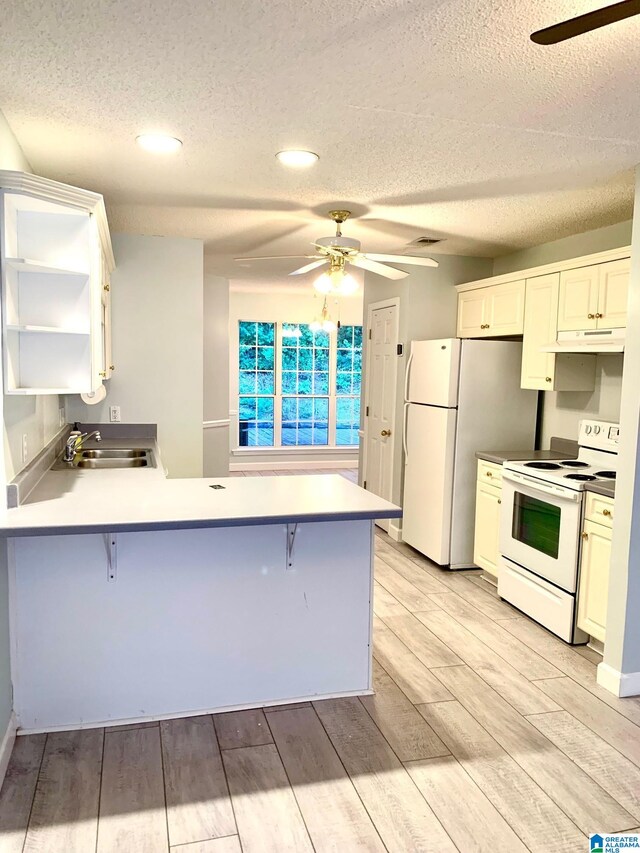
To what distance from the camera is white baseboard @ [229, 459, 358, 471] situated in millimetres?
8656

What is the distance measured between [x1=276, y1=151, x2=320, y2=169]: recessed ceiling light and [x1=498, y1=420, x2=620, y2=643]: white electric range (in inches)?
81.5

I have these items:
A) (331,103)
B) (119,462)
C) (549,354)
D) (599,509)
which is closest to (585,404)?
(549,354)

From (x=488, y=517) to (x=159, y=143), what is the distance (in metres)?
3.04

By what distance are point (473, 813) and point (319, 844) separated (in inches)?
20.6

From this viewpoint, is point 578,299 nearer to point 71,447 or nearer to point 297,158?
point 297,158

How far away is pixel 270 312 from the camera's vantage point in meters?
8.51

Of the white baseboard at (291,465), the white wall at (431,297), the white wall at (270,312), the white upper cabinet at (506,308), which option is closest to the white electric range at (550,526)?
the white upper cabinet at (506,308)

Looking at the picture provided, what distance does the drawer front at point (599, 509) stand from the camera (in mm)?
3080

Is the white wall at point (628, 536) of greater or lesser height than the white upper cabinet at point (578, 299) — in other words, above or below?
below

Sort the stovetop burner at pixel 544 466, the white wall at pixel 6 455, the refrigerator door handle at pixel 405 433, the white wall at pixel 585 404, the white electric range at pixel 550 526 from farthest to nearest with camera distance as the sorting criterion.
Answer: the refrigerator door handle at pixel 405 433 → the white wall at pixel 585 404 → the stovetop burner at pixel 544 466 → the white electric range at pixel 550 526 → the white wall at pixel 6 455

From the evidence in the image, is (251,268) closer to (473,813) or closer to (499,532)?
(499,532)

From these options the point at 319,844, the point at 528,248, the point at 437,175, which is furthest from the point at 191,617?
the point at 528,248

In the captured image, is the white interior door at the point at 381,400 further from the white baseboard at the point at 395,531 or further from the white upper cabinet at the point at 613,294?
the white upper cabinet at the point at 613,294

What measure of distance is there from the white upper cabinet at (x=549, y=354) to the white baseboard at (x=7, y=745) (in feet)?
10.9
